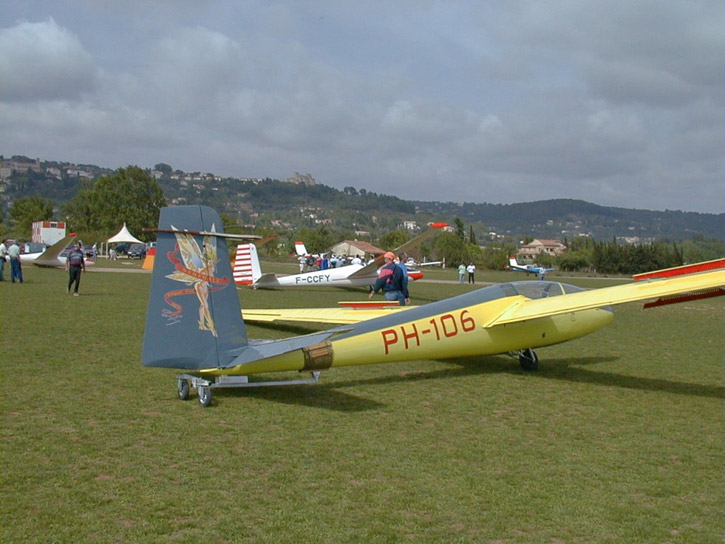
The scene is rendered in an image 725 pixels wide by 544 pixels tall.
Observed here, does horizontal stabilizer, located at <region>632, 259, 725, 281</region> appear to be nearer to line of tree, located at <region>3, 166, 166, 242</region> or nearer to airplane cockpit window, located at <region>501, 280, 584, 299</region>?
airplane cockpit window, located at <region>501, 280, 584, 299</region>

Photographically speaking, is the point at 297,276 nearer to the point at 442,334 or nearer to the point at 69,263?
the point at 69,263

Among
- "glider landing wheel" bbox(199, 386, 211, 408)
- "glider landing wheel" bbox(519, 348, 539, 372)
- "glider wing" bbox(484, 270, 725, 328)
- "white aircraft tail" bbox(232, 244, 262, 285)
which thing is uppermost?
"white aircraft tail" bbox(232, 244, 262, 285)

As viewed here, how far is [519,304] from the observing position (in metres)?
9.59

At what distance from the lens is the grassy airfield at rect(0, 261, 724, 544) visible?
4125mm

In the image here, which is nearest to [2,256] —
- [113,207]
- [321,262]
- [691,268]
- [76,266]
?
[76,266]

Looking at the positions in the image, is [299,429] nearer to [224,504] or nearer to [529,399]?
[224,504]

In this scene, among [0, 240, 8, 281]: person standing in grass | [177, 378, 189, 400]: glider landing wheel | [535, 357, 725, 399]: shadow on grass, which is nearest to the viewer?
[177, 378, 189, 400]: glider landing wheel

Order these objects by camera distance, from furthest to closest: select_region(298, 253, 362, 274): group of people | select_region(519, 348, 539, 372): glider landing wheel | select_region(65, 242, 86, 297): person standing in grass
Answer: select_region(298, 253, 362, 274): group of people < select_region(65, 242, 86, 297): person standing in grass < select_region(519, 348, 539, 372): glider landing wheel

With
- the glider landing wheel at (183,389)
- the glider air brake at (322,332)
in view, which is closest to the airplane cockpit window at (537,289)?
the glider air brake at (322,332)

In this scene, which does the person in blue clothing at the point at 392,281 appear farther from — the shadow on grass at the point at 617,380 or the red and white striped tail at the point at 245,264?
the red and white striped tail at the point at 245,264

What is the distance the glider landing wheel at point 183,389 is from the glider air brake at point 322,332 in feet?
0.04

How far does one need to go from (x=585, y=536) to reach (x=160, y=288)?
4.38 metres

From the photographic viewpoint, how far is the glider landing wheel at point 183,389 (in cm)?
711

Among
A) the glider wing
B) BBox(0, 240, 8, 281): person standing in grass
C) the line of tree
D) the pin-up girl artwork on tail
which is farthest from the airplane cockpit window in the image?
the line of tree
